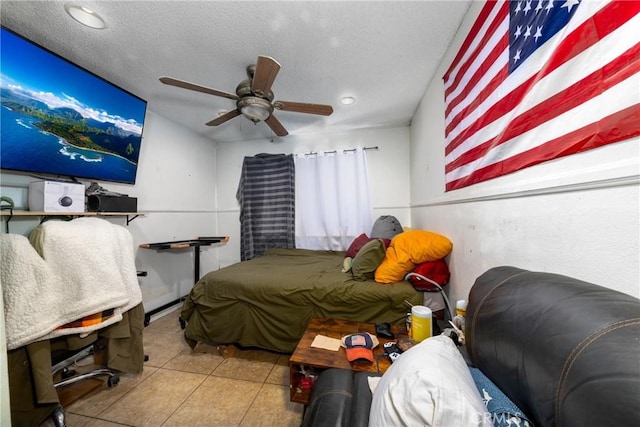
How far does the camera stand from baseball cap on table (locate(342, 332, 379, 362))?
3.97 ft

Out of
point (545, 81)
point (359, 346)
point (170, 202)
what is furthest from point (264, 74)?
point (170, 202)

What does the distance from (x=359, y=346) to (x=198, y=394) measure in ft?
3.97

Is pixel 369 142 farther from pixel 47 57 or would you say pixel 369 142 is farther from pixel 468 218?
pixel 47 57

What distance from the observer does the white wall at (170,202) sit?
8.73 ft

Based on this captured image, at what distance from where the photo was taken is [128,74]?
200cm

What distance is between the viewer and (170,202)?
118 inches

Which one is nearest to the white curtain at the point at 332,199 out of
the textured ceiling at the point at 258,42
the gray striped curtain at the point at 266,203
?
the gray striped curtain at the point at 266,203

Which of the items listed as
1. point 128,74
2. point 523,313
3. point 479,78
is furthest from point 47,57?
point 523,313

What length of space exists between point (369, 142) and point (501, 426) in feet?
10.6

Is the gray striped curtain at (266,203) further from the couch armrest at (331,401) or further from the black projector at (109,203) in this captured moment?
the couch armrest at (331,401)

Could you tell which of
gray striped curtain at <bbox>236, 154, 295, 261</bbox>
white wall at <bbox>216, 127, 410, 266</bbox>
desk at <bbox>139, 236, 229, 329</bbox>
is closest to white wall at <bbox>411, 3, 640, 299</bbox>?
white wall at <bbox>216, 127, 410, 266</bbox>

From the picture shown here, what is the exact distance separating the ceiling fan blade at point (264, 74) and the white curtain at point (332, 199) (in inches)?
68.5

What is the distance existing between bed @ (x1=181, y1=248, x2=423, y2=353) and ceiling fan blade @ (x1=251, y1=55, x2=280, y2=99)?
152 centimetres

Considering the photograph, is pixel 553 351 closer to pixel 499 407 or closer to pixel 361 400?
pixel 499 407
